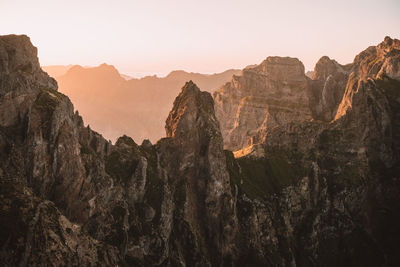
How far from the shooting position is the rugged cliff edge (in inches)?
2517

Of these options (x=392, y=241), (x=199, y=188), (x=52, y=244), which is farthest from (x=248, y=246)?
(x=52, y=244)

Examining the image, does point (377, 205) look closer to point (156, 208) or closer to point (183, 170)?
point (183, 170)

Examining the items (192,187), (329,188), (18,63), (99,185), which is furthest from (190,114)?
(329,188)

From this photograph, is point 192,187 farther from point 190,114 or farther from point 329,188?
point 329,188

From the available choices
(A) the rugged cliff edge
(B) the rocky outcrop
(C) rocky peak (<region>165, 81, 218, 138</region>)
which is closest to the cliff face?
(A) the rugged cliff edge

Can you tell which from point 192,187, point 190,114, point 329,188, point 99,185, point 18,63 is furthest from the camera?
point 329,188

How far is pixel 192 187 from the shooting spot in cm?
12562

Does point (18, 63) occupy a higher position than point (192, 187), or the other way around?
point (18, 63)

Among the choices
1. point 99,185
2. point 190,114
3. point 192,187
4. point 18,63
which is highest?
point 18,63

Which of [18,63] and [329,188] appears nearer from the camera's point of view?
[18,63]

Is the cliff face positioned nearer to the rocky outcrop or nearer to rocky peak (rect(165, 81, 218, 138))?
rocky peak (rect(165, 81, 218, 138))

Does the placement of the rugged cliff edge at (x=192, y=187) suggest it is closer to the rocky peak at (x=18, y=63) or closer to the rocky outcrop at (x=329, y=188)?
the rocky peak at (x=18, y=63)

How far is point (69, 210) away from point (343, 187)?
129 meters

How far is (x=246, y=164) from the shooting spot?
6171 inches
